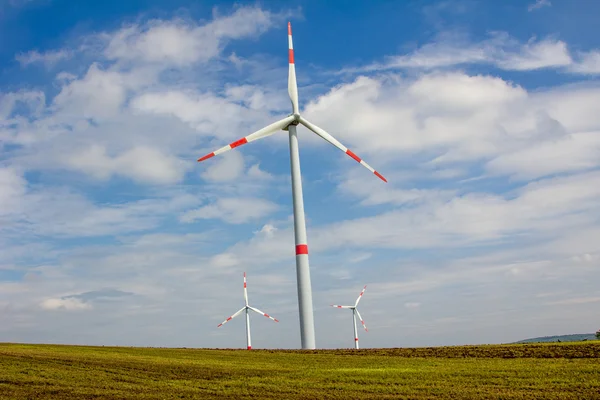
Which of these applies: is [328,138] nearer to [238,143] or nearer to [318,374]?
[238,143]

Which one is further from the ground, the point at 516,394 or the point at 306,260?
the point at 306,260

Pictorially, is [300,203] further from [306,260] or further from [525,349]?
[525,349]

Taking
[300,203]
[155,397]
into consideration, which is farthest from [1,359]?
[300,203]

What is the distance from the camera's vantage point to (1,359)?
3284 cm

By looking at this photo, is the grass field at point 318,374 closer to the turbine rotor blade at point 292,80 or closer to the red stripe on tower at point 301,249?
the red stripe on tower at point 301,249

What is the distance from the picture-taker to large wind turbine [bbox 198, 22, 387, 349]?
145 feet

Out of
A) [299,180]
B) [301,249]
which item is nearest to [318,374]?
[301,249]

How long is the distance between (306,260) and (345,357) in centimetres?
1044

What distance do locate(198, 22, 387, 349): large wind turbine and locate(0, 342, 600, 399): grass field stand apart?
545 cm

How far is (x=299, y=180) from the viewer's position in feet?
156

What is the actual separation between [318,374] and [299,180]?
22080mm

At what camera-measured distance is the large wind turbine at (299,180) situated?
4425 cm

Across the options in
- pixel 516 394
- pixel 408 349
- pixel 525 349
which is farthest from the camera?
pixel 408 349

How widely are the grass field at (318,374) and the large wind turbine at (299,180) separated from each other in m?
5.45
